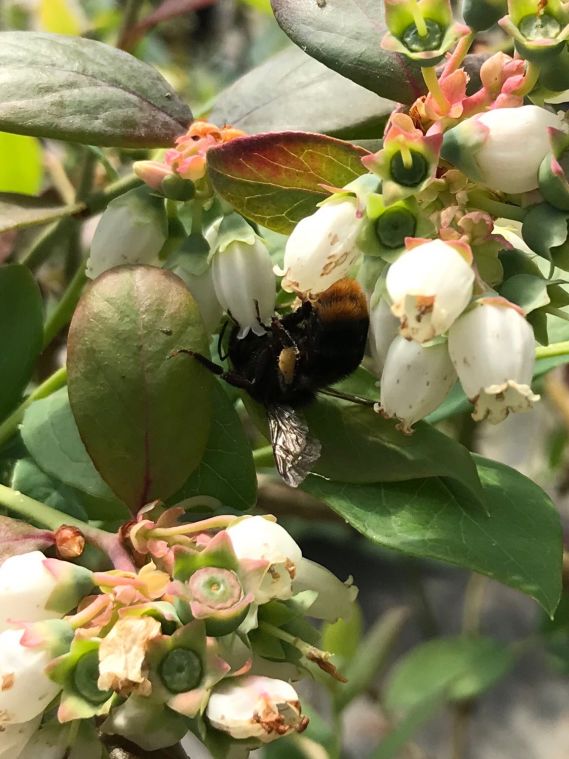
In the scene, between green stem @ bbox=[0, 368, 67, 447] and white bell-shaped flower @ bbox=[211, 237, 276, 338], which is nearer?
white bell-shaped flower @ bbox=[211, 237, 276, 338]

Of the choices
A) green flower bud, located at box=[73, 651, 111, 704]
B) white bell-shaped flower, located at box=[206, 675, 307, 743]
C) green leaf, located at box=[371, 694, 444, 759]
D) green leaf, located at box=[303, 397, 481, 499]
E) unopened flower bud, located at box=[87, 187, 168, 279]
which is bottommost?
green leaf, located at box=[371, 694, 444, 759]

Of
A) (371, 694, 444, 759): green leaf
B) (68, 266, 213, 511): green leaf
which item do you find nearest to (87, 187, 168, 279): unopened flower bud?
(68, 266, 213, 511): green leaf

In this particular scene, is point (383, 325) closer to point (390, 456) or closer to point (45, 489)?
point (390, 456)

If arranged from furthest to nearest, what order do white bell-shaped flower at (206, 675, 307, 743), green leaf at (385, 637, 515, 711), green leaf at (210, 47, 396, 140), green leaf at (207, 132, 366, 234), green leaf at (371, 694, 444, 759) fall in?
green leaf at (385, 637, 515, 711)
green leaf at (371, 694, 444, 759)
green leaf at (210, 47, 396, 140)
green leaf at (207, 132, 366, 234)
white bell-shaped flower at (206, 675, 307, 743)

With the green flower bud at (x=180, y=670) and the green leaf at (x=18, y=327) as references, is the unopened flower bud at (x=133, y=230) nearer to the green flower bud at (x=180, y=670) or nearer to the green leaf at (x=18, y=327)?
the green leaf at (x=18, y=327)

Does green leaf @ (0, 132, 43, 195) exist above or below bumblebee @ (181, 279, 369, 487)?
below

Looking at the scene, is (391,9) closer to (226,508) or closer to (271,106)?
(271,106)

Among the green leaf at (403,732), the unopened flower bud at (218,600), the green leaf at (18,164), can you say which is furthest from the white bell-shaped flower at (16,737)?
the green leaf at (403,732)

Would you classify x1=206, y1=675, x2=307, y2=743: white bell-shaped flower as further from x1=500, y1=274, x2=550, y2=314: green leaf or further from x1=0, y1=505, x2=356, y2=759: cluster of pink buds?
x1=500, y1=274, x2=550, y2=314: green leaf
